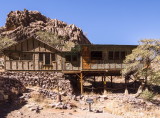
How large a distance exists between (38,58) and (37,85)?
392cm

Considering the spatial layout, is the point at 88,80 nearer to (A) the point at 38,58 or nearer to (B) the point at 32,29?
(A) the point at 38,58

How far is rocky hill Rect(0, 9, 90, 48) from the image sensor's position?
155ft

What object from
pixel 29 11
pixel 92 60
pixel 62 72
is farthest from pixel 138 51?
pixel 29 11

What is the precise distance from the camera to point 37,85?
67.6 ft

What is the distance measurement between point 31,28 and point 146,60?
39.5 metres

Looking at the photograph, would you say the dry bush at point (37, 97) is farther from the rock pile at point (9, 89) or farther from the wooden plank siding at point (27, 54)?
the wooden plank siding at point (27, 54)

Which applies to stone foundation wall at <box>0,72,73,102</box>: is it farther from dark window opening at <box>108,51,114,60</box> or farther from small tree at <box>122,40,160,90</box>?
small tree at <box>122,40,160,90</box>

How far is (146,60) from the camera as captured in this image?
1959 cm

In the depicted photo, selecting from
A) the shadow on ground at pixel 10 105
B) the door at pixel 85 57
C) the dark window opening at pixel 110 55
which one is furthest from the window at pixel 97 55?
the shadow on ground at pixel 10 105

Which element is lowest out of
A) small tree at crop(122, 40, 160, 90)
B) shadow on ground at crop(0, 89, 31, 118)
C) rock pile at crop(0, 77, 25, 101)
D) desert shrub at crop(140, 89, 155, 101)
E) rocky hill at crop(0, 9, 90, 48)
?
desert shrub at crop(140, 89, 155, 101)

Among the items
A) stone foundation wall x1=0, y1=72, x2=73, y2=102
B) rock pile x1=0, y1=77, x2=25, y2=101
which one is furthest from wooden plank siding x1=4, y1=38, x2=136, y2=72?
rock pile x1=0, y1=77, x2=25, y2=101

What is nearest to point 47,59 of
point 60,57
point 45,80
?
point 60,57

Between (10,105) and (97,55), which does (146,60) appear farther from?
(10,105)

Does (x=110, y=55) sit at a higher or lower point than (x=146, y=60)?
higher
